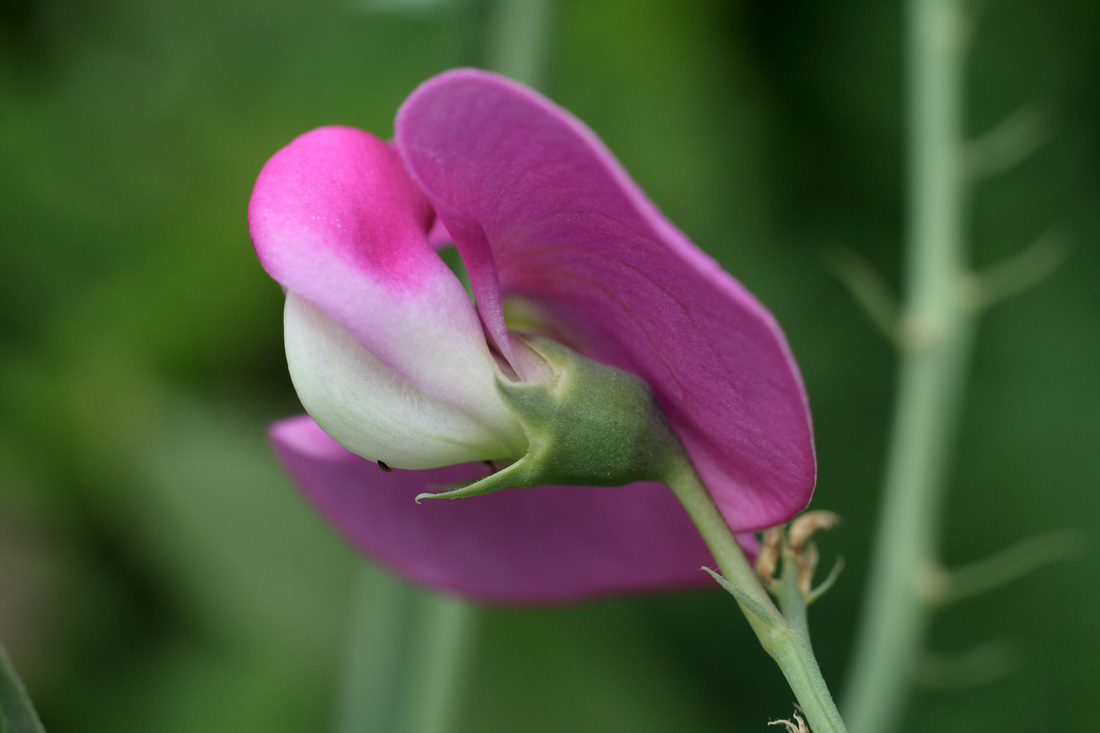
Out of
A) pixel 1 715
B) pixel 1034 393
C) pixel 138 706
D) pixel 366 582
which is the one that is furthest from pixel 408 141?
pixel 1034 393

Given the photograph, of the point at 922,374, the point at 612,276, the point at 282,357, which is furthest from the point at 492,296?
the point at 282,357

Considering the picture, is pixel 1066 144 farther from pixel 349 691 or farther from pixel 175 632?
pixel 175 632

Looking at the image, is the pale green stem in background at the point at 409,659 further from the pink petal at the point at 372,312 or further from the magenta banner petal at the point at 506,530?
the pink petal at the point at 372,312

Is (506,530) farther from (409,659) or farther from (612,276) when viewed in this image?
(409,659)

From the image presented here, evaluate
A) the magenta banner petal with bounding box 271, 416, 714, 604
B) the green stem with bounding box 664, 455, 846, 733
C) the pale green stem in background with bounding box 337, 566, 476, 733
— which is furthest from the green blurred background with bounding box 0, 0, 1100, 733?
the green stem with bounding box 664, 455, 846, 733

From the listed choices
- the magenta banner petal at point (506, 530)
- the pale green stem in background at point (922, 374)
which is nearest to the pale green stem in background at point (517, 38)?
the pale green stem in background at point (922, 374)

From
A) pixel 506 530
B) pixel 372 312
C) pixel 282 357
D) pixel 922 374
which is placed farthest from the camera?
pixel 282 357
